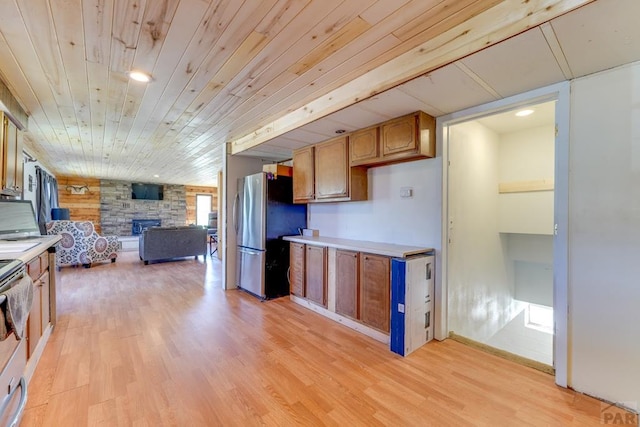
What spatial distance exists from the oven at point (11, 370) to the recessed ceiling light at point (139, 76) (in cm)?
145

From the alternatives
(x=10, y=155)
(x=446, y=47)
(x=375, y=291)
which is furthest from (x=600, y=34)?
(x=10, y=155)

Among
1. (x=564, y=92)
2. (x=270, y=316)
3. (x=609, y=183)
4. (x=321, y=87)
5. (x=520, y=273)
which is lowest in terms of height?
(x=270, y=316)

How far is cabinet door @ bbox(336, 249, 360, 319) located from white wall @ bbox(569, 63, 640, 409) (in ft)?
5.16

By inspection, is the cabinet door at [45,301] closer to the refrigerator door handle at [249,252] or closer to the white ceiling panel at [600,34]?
the refrigerator door handle at [249,252]

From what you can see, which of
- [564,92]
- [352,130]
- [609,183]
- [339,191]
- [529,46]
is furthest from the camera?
[339,191]

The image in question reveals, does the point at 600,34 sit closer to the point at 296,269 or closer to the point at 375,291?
the point at 375,291

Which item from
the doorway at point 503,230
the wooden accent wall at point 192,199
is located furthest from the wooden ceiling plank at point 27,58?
the wooden accent wall at point 192,199

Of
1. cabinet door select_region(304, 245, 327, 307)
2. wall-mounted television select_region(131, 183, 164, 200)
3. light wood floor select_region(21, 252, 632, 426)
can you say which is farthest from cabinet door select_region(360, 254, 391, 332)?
wall-mounted television select_region(131, 183, 164, 200)

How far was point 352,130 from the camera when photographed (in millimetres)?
2889

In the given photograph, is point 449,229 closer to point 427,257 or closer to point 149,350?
point 427,257

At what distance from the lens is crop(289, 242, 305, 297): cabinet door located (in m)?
3.41

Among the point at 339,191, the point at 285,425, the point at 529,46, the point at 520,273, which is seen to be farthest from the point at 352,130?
the point at 520,273

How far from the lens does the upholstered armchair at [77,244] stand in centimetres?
525

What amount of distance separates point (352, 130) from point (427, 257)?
148cm
